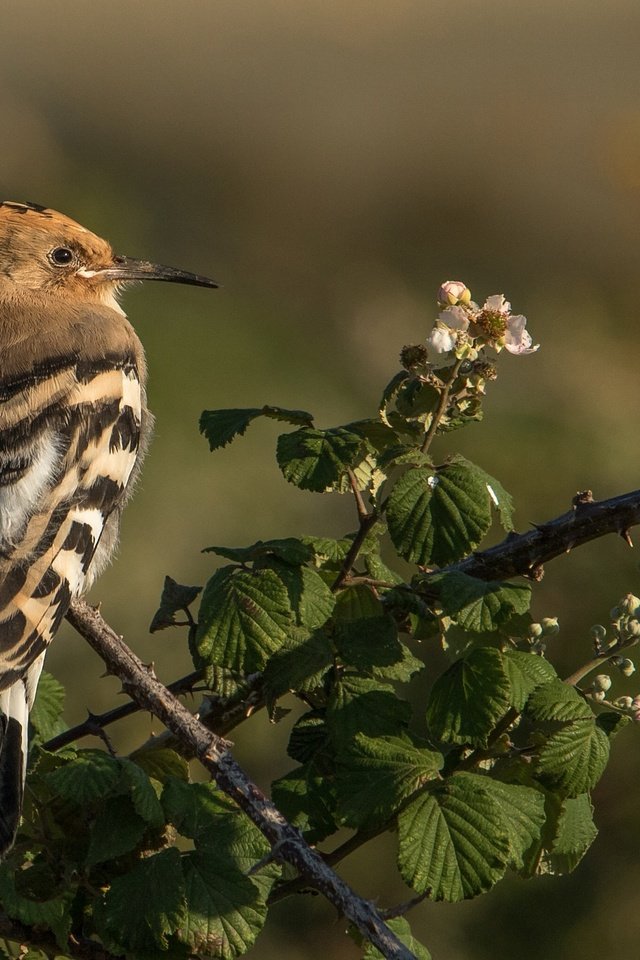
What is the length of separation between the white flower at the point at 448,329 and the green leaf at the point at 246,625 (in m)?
0.38

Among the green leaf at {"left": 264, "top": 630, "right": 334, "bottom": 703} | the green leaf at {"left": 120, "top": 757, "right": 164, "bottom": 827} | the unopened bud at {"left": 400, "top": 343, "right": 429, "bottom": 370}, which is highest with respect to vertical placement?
Result: the unopened bud at {"left": 400, "top": 343, "right": 429, "bottom": 370}

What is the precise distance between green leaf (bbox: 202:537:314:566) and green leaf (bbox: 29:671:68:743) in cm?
49

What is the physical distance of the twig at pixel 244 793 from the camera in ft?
5.20

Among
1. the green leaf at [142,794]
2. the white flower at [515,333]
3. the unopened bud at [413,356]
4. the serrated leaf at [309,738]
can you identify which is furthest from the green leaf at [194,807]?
the white flower at [515,333]

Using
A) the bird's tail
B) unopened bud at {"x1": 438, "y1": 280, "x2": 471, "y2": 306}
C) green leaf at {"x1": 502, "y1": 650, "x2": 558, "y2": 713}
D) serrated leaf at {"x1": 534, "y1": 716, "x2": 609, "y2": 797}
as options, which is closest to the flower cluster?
unopened bud at {"x1": 438, "y1": 280, "x2": 471, "y2": 306}

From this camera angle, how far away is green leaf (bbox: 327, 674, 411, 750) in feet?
6.02

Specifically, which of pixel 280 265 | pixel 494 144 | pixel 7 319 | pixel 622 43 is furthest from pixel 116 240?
pixel 622 43

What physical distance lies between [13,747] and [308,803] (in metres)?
0.51

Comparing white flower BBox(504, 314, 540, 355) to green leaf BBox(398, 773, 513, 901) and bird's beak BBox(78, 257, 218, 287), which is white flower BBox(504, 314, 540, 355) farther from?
bird's beak BBox(78, 257, 218, 287)

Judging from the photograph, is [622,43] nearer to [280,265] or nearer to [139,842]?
[280,265]

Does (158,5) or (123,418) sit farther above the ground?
(158,5)

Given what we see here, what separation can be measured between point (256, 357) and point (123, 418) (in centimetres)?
258

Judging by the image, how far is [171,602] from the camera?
2.04m

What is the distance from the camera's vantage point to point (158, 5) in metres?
8.29
